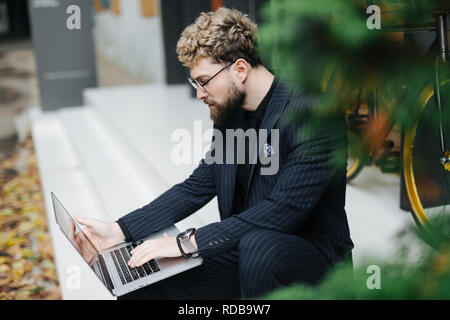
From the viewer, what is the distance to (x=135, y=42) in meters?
10.1

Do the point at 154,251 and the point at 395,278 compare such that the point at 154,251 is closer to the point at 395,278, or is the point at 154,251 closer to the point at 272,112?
the point at 272,112

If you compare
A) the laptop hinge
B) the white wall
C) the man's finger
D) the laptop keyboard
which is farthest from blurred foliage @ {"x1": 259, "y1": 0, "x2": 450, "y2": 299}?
the white wall

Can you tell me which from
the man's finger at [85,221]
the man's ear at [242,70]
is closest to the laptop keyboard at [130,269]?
the man's finger at [85,221]

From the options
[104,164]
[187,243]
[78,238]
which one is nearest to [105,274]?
[78,238]

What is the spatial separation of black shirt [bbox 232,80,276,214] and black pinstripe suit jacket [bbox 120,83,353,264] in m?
0.03

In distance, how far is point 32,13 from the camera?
21.7 feet

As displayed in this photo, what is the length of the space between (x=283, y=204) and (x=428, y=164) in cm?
56

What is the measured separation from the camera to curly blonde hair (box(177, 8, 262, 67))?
1.74m

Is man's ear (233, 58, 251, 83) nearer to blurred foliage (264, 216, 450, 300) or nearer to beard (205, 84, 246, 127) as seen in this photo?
beard (205, 84, 246, 127)

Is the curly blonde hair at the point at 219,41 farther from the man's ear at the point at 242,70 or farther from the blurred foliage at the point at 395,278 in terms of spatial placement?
the blurred foliage at the point at 395,278

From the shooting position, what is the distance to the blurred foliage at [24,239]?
284 cm

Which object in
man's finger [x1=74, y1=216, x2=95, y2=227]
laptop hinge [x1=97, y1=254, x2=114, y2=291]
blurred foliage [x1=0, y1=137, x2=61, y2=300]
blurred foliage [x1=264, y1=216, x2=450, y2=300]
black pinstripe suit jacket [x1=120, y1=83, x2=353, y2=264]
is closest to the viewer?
blurred foliage [x1=264, y1=216, x2=450, y2=300]
